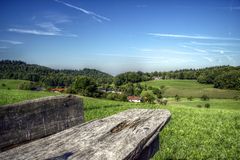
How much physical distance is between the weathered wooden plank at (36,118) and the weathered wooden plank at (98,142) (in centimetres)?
27

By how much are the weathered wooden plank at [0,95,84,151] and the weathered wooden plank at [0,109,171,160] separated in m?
0.27

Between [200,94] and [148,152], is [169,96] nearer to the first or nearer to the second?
[200,94]

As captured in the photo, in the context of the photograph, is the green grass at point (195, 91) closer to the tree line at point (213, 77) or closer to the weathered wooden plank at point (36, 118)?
the tree line at point (213, 77)

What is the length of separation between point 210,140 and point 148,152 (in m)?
8.67

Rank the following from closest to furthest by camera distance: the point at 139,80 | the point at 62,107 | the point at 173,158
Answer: the point at 62,107
the point at 173,158
the point at 139,80

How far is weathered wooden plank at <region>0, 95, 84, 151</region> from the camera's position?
4.51 feet

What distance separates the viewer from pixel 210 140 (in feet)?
30.5

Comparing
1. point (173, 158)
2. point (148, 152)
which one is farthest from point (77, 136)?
point (173, 158)

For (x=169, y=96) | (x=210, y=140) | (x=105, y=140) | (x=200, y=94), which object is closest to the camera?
(x=105, y=140)

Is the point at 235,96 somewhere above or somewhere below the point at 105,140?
below

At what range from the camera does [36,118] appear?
1525 millimetres

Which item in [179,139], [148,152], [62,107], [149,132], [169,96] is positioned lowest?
[169,96]

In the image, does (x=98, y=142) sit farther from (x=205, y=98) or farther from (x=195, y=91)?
(x=195, y=91)

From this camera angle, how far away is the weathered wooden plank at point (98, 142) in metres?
1.01
